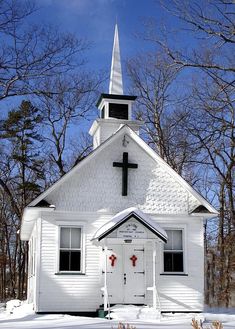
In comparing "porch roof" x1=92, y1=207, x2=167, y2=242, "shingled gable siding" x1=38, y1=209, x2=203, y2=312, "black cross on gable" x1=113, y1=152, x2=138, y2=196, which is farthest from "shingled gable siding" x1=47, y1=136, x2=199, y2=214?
"porch roof" x1=92, y1=207, x2=167, y2=242

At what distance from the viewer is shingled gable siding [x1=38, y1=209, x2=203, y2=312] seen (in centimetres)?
1759

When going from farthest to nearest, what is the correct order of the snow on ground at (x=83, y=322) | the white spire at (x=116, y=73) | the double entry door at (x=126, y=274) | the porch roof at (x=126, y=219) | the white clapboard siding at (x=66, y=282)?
the white spire at (x=116, y=73), the double entry door at (x=126, y=274), the white clapboard siding at (x=66, y=282), the porch roof at (x=126, y=219), the snow on ground at (x=83, y=322)

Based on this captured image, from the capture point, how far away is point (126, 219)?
55.9 feet

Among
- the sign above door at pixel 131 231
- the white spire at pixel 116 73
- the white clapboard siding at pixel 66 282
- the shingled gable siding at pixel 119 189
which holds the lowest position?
the white clapboard siding at pixel 66 282

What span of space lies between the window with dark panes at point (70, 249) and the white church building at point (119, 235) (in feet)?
0.11

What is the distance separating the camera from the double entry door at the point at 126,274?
58.7ft

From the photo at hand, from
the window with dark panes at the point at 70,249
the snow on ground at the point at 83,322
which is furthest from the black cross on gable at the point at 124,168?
the snow on ground at the point at 83,322

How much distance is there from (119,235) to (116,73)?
27.7 feet

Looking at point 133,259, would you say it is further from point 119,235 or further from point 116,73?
point 116,73

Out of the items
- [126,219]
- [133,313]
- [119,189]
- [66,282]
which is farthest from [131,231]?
[66,282]

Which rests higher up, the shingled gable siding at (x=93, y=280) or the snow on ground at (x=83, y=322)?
the shingled gable siding at (x=93, y=280)

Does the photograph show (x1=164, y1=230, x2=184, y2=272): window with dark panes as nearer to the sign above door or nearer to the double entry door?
the double entry door

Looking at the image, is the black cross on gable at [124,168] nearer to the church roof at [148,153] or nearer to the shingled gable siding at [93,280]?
the church roof at [148,153]

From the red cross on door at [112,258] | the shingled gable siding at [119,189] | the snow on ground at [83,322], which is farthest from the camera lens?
the shingled gable siding at [119,189]
